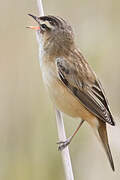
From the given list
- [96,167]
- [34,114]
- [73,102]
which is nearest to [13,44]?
[34,114]

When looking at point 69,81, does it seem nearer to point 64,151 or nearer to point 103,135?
point 103,135

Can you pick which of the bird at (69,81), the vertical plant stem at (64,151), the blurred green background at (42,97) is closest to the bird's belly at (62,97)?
the bird at (69,81)

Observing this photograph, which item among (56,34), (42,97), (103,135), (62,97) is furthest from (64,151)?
(56,34)

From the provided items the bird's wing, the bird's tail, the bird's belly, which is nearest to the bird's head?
the bird's wing

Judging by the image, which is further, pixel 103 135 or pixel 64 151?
pixel 103 135

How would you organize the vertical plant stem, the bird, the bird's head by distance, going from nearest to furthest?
1. the vertical plant stem
2. the bird
3. the bird's head

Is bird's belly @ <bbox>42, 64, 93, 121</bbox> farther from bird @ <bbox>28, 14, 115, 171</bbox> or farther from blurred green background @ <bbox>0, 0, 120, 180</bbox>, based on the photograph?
blurred green background @ <bbox>0, 0, 120, 180</bbox>
